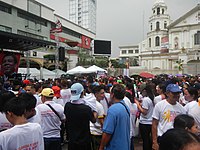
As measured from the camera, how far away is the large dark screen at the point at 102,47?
4653cm

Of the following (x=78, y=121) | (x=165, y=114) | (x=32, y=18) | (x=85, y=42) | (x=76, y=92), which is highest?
(x=32, y=18)

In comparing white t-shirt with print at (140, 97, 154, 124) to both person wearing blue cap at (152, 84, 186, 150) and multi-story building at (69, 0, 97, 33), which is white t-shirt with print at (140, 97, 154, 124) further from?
multi-story building at (69, 0, 97, 33)

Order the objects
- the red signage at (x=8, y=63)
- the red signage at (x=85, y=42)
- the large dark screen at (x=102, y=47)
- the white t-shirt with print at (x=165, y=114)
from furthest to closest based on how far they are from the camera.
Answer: the red signage at (x=85, y=42) → the large dark screen at (x=102, y=47) → the red signage at (x=8, y=63) → the white t-shirt with print at (x=165, y=114)

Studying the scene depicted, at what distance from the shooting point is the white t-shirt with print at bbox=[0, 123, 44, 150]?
2184 millimetres

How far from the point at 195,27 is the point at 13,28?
43.8 metres

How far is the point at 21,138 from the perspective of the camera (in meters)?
2.27

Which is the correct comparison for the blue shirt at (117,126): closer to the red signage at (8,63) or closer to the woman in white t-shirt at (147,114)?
the woman in white t-shirt at (147,114)

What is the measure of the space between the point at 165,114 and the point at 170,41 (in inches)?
2287

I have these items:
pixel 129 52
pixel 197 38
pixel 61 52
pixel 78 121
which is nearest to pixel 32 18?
pixel 61 52

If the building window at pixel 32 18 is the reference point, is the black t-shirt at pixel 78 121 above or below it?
below

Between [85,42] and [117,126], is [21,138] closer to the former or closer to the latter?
[117,126]

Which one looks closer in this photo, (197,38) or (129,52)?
(197,38)

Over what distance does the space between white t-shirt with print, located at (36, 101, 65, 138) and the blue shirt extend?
3.38ft

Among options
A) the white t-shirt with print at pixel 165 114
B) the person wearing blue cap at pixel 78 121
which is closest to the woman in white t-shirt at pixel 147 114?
the white t-shirt with print at pixel 165 114
